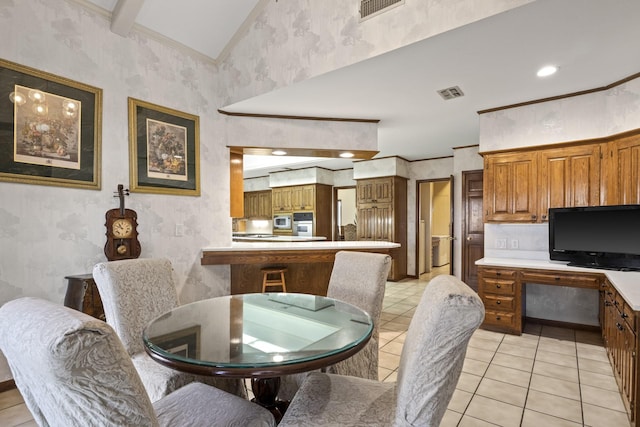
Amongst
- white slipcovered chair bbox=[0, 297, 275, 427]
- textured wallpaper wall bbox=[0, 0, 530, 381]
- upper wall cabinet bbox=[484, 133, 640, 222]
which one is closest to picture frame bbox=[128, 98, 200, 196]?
textured wallpaper wall bbox=[0, 0, 530, 381]

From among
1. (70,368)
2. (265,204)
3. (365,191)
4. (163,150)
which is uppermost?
(163,150)

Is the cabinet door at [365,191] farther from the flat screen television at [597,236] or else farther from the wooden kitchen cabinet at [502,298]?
the flat screen television at [597,236]

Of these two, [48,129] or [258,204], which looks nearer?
[48,129]

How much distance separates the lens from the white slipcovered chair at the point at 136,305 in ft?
5.72

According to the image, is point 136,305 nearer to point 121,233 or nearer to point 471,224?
point 121,233

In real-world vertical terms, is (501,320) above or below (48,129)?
below

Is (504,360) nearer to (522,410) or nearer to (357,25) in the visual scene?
(522,410)

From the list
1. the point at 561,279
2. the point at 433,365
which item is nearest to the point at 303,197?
the point at 561,279

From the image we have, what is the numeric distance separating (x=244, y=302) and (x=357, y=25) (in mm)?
2376

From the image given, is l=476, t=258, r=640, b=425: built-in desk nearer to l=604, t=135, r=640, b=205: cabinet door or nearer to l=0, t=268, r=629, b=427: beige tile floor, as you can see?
l=0, t=268, r=629, b=427: beige tile floor

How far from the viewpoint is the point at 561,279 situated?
3.19 metres

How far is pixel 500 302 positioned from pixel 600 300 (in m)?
1.06

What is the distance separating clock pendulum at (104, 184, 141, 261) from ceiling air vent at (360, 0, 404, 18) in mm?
2600

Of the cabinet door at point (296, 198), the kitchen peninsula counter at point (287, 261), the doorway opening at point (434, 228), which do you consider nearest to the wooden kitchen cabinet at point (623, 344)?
the kitchen peninsula counter at point (287, 261)
